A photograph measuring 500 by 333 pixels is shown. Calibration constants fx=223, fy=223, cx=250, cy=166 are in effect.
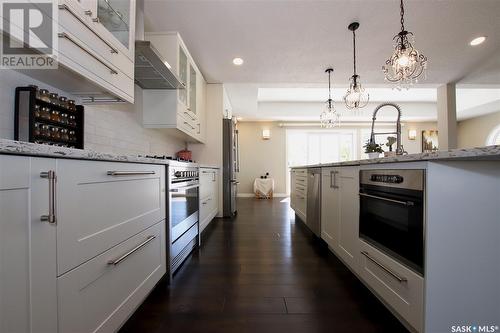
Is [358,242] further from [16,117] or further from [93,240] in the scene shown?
[16,117]

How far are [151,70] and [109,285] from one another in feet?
5.67

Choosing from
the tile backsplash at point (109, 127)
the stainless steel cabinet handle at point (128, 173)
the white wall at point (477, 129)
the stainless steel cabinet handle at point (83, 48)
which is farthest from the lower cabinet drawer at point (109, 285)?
the white wall at point (477, 129)

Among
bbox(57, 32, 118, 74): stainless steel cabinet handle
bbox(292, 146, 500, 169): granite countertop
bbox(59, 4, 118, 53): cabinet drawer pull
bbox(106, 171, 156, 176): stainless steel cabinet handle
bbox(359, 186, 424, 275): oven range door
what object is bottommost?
bbox(359, 186, 424, 275): oven range door

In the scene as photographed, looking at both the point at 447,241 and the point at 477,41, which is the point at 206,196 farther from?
the point at 477,41

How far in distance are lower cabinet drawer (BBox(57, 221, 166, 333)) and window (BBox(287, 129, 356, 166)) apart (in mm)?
6538

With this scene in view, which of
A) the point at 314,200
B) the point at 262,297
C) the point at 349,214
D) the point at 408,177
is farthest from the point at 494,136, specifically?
the point at 262,297

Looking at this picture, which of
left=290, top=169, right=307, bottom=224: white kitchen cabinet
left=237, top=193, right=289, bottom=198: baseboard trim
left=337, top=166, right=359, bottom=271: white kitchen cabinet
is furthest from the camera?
left=237, top=193, right=289, bottom=198: baseboard trim

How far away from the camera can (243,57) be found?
316cm

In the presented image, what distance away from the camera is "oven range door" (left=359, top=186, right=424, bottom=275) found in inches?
37.6

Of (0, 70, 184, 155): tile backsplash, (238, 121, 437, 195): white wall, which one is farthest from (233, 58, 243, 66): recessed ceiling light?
(238, 121, 437, 195): white wall

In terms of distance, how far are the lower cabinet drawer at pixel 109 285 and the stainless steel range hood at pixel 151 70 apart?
126 cm

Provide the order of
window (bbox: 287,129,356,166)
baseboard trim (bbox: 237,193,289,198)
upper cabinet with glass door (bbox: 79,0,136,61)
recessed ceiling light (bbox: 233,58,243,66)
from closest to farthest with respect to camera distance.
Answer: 1. upper cabinet with glass door (bbox: 79,0,136,61)
2. recessed ceiling light (bbox: 233,58,243,66)
3. baseboard trim (bbox: 237,193,289,198)
4. window (bbox: 287,129,356,166)

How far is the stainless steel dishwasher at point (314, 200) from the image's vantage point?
2.31 meters

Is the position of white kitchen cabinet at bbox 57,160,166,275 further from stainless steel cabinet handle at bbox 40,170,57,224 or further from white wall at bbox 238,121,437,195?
white wall at bbox 238,121,437,195
